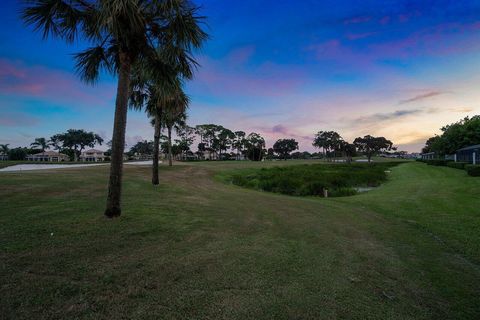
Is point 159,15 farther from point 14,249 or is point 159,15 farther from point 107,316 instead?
point 107,316

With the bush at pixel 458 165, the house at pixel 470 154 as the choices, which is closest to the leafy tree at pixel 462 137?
the house at pixel 470 154

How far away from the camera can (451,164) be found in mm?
34594

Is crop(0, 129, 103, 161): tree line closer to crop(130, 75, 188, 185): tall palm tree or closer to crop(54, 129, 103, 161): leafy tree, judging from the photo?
crop(54, 129, 103, 161): leafy tree

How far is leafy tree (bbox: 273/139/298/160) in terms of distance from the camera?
5768 inches

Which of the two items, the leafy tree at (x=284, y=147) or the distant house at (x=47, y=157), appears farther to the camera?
the leafy tree at (x=284, y=147)

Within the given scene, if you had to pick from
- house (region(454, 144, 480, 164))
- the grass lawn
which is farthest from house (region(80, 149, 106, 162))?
the grass lawn

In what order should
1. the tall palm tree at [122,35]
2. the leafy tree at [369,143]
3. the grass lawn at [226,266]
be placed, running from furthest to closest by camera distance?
the leafy tree at [369,143]
the tall palm tree at [122,35]
the grass lawn at [226,266]

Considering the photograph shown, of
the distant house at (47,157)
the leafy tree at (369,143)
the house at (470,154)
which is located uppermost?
the leafy tree at (369,143)

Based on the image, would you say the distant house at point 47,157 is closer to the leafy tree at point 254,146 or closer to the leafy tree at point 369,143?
the leafy tree at point 254,146

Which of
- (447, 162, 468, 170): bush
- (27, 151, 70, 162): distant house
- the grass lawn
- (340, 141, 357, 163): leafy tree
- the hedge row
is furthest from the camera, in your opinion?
(340, 141, 357, 163): leafy tree

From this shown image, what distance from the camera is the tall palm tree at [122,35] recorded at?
6277 mm

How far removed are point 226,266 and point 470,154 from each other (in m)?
46.6

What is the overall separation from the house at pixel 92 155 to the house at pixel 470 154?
128 metres

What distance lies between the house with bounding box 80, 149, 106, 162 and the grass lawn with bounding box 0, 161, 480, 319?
421ft
